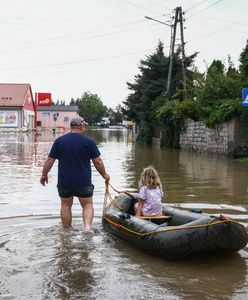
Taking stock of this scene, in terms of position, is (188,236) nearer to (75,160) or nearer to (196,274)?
(196,274)

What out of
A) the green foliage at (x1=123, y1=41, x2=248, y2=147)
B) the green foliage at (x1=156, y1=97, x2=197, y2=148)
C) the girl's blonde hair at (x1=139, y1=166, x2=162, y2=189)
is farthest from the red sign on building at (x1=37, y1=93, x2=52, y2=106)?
the girl's blonde hair at (x1=139, y1=166, x2=162, y2=189)

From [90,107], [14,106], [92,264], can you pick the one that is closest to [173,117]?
[92,264]

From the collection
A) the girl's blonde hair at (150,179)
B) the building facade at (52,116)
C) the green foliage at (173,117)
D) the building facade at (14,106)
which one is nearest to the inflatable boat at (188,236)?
the girl's blonde hair at (150,179)

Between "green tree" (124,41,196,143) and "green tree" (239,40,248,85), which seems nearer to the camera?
"green tree" (239,40,248,85)

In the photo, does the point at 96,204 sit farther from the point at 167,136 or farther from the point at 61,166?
the point at 167,136

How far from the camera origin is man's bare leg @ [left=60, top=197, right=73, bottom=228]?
323 inches

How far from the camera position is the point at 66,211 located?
831 cm

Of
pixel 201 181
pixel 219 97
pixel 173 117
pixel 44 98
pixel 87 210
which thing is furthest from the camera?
pixel 44 98

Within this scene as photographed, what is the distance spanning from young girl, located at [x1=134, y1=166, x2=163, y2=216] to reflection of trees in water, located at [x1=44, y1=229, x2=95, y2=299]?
93 cm

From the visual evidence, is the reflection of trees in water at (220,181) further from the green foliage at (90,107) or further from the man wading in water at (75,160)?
the green foliage at (90,107)

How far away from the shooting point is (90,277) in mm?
6129

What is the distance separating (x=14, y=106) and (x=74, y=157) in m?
68.4

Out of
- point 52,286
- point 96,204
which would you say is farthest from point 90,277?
point 96,204

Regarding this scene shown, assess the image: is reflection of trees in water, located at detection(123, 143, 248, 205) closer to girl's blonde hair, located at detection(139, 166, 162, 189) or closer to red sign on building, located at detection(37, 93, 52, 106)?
girl's blonde hair, located at detection(139, 166, 162, 189)
